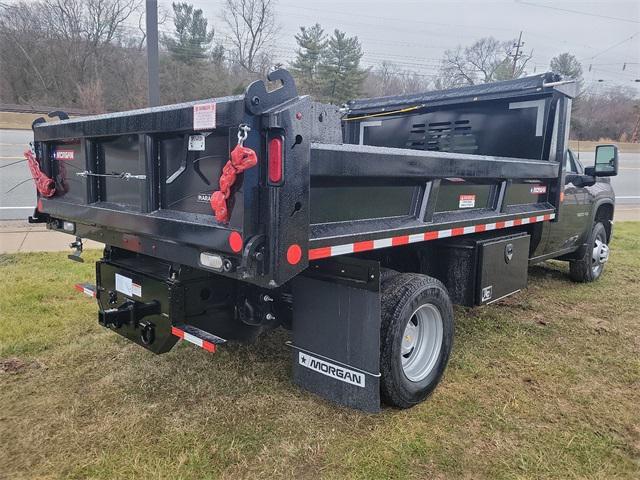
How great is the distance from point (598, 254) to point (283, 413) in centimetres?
535

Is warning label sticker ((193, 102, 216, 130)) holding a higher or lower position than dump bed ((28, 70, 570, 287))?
higher

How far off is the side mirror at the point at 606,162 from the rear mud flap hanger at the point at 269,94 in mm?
4654

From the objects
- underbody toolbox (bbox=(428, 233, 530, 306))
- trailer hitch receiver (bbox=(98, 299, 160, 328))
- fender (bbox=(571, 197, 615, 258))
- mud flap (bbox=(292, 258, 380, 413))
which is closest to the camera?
mud flap (bbox=(292, 258, 380, 413))

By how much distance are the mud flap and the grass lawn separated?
0.72 ft

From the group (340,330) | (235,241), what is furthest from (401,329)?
(235,241)

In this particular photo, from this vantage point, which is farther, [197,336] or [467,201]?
[467,201]

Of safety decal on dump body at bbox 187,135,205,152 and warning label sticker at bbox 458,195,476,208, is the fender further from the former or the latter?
safety decal on dump body at bbox 187,135,205,152

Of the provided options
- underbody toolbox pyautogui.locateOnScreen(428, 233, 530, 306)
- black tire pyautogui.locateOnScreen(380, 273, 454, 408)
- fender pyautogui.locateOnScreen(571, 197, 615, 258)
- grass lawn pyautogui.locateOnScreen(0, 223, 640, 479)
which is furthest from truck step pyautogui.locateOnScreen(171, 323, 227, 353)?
fender pyautogui.locateOnScreen(571, 197, 615, 258)

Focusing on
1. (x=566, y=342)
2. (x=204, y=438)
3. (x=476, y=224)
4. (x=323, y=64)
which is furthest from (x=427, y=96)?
(x=323, y=64)

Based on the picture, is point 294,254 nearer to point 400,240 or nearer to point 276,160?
point 276,160

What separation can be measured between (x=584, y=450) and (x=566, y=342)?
1.84 metres

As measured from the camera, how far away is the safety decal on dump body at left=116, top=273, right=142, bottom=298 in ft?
10.5

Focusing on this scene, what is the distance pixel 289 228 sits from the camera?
2295mm

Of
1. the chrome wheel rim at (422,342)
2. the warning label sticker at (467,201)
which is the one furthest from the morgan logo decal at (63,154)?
the warning label sticker at (467,201)
